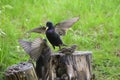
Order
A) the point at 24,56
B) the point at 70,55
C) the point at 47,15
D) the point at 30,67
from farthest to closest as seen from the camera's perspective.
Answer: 1. the point at 47,15
2. the point at 24,56
3. the point at 70,55
4. the point at 30,67

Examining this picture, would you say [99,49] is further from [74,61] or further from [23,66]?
[23,66]

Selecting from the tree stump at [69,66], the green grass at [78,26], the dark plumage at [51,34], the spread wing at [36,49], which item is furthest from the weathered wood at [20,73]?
the green grass at [78,26]

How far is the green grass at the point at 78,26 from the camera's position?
482 centimetres

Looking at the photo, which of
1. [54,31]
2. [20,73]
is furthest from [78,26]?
[20,73]

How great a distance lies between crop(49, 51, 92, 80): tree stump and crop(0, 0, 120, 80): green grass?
795 mm

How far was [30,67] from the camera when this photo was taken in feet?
11.5

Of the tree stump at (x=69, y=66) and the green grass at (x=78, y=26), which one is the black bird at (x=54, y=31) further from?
the green grass at (x=78, y=26)

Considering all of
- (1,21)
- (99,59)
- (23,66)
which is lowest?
(99,59)

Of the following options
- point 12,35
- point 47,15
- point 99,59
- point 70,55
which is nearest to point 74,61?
point 70,55

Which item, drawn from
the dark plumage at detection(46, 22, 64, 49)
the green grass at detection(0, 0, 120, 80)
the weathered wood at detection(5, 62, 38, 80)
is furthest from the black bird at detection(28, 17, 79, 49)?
the green grass at detection(0, 0, 120, 80)

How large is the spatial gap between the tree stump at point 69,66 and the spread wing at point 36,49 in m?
0.16

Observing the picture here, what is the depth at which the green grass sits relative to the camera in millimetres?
4816

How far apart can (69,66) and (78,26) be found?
1896 millimetres

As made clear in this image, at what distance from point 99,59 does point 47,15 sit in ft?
4.45
